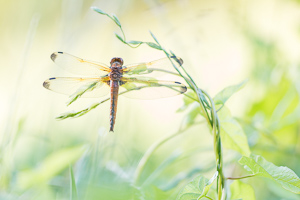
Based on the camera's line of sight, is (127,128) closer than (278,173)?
Answer: No

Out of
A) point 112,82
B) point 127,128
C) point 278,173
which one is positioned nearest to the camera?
point 278,173

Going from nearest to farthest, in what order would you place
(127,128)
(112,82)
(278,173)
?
1. (278,173)
2. (112,82)
3. (127,128)

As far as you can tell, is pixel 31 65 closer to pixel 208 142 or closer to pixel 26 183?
pixel 208 142

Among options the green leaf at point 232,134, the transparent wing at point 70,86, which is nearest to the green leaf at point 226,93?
the green leaf at point 232,134

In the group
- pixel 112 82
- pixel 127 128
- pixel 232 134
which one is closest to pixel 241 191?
pixel 232 134

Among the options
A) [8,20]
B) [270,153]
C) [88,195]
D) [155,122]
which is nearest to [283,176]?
[88,195]

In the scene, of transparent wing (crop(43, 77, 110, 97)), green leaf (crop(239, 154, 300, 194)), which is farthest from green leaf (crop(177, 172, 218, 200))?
transparent wing (crop(43, 77, 110, 97))

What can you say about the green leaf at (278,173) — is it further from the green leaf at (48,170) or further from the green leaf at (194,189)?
the green leaf at (48,170)

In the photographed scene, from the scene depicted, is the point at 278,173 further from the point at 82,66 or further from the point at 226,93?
the point at 82,66

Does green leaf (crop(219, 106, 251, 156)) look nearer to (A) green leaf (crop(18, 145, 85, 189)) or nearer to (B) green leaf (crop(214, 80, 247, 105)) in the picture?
(B) green leaf (crop(214, 80, 247, 105))
